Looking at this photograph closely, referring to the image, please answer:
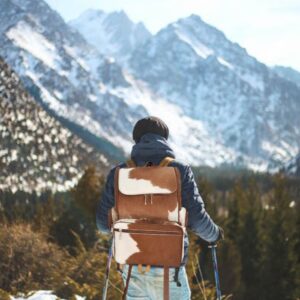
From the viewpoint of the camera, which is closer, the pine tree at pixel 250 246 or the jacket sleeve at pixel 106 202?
the jacket sleeve at pixel 106 202

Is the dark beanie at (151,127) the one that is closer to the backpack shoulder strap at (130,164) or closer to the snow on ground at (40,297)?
the backpack shoulder strap at (130,164)

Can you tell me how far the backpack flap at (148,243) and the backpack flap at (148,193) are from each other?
0.09 metres

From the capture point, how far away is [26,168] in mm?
177500

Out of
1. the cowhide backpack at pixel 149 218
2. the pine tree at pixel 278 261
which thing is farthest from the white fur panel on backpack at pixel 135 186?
the pine tree at pixel 278 261

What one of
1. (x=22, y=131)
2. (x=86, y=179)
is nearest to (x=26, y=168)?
(x=22, y=131)

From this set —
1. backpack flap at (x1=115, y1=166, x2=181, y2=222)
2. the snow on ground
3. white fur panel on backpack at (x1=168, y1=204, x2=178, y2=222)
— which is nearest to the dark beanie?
backpack flap at (x1=115, y1=166, x2=181, y2=222)

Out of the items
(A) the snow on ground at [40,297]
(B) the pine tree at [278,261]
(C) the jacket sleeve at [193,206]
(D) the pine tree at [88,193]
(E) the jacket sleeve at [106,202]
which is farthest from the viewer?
(D) the pine tree at [88,193]

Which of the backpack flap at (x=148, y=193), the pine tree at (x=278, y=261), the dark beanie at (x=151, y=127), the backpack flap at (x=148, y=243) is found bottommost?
the pine tree at (x=278, y=261)

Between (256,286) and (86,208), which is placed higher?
(86,208)

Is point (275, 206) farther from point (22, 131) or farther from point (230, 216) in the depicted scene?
point (22, 131)

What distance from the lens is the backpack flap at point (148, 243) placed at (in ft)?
15.9

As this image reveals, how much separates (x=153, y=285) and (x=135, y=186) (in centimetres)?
98

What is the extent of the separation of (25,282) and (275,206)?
2981cm

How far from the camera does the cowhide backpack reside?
4855 millimetres
